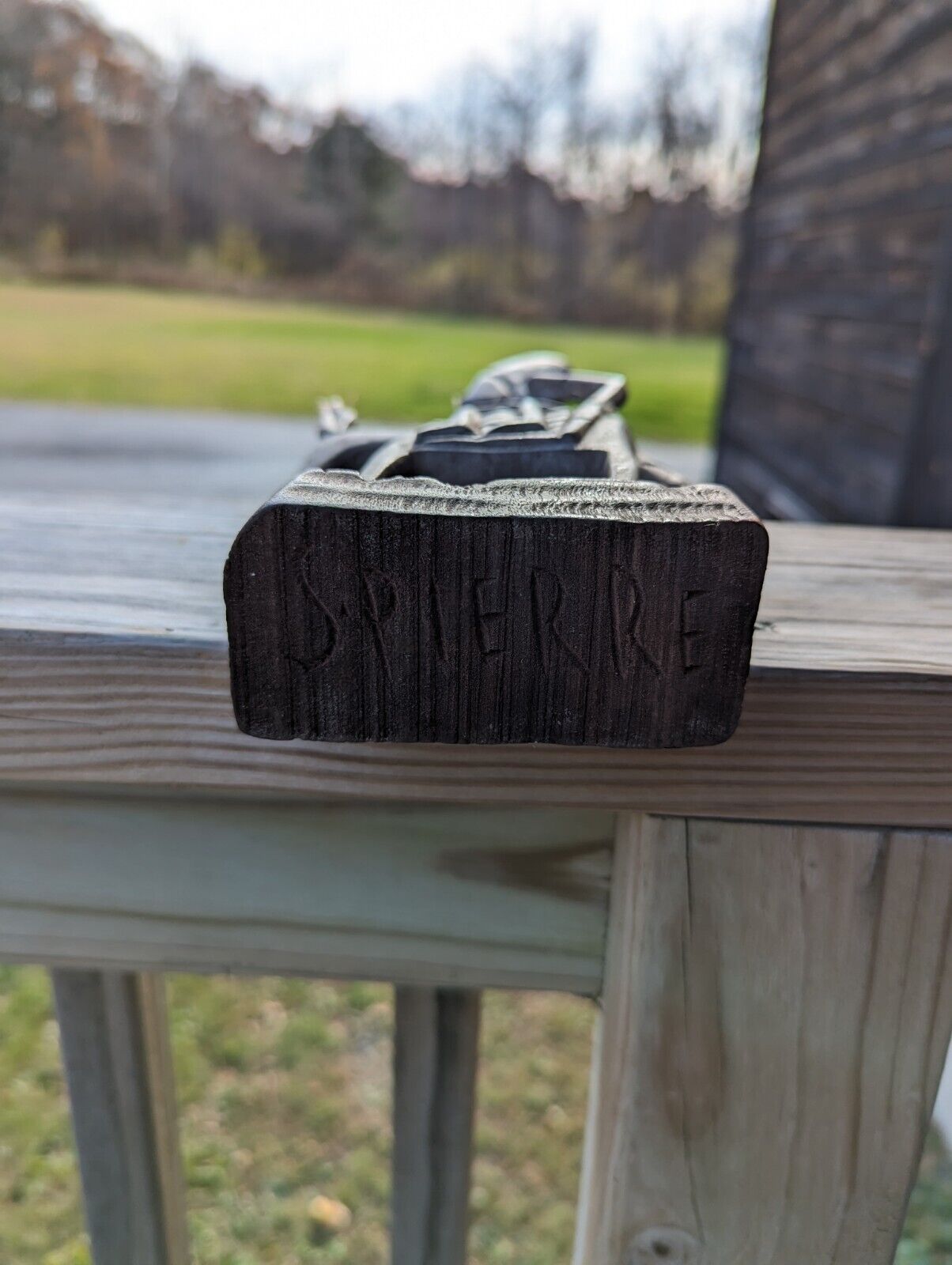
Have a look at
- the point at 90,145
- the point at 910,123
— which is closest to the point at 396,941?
the point at 910,123

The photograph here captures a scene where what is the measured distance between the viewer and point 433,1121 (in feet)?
2.22

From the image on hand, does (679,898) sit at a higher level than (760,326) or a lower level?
lower

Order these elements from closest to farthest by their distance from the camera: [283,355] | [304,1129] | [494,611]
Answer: [494,611] → [304,1129] → [283,355]

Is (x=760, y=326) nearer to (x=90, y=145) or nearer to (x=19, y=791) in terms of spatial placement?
(x=19, y=791)

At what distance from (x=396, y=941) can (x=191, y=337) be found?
15.2m

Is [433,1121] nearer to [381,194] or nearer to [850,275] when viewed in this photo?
[850,275]

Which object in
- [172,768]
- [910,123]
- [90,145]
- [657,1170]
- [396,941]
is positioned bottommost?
[657,1170]

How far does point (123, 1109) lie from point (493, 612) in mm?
552

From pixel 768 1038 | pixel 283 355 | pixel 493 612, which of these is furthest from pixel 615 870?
pixel 283 355

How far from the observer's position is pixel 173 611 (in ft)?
1.62

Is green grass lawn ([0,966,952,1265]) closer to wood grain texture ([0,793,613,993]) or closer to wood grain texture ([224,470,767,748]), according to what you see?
wood grain texture ([0,793,613,993])

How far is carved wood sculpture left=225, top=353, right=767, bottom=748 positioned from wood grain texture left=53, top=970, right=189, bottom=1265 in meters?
0.37

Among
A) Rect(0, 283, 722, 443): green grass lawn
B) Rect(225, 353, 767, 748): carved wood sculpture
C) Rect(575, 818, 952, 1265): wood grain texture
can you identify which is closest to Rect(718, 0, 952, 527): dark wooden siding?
Rect(575, 818, 952, 1265): wood grain texture

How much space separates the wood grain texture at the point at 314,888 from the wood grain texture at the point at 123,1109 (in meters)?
0.09
